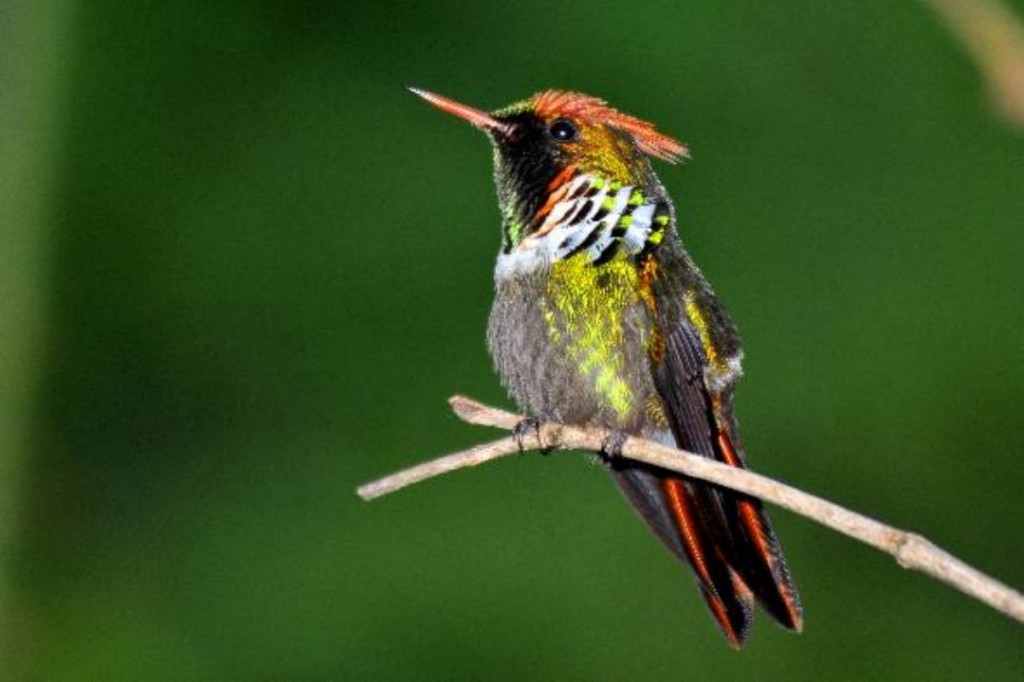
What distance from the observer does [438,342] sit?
4391mm

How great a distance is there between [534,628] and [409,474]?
260cm

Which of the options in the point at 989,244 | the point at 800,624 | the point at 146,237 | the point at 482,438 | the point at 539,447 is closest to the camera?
the point at 800,624

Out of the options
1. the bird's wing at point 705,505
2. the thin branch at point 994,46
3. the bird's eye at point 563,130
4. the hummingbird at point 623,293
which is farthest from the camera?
the bird's eye at point 563,130

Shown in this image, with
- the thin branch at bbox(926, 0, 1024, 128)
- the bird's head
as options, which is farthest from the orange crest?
the thin branch at bbox(926, 0, 1024, 128)

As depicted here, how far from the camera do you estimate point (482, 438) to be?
4.10 meters

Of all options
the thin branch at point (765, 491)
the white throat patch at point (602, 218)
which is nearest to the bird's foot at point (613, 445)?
the thin branch at point (765, 491)

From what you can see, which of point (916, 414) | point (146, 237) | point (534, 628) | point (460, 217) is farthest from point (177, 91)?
point (916, 414)

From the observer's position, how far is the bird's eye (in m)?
2.11

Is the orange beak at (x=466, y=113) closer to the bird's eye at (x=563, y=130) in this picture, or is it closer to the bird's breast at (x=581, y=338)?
the bird's eye at (x=563, y=130)

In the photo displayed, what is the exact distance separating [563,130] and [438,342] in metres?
2.31

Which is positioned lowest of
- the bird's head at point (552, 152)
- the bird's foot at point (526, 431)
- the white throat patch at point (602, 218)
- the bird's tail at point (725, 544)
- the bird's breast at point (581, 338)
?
the bird's tail at point (725, 544)

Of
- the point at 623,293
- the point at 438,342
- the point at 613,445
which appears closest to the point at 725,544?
the point at 613,445

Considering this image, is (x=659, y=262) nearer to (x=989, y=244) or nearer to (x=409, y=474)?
(x=409, y=474)

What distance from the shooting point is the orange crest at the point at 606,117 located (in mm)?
1871
